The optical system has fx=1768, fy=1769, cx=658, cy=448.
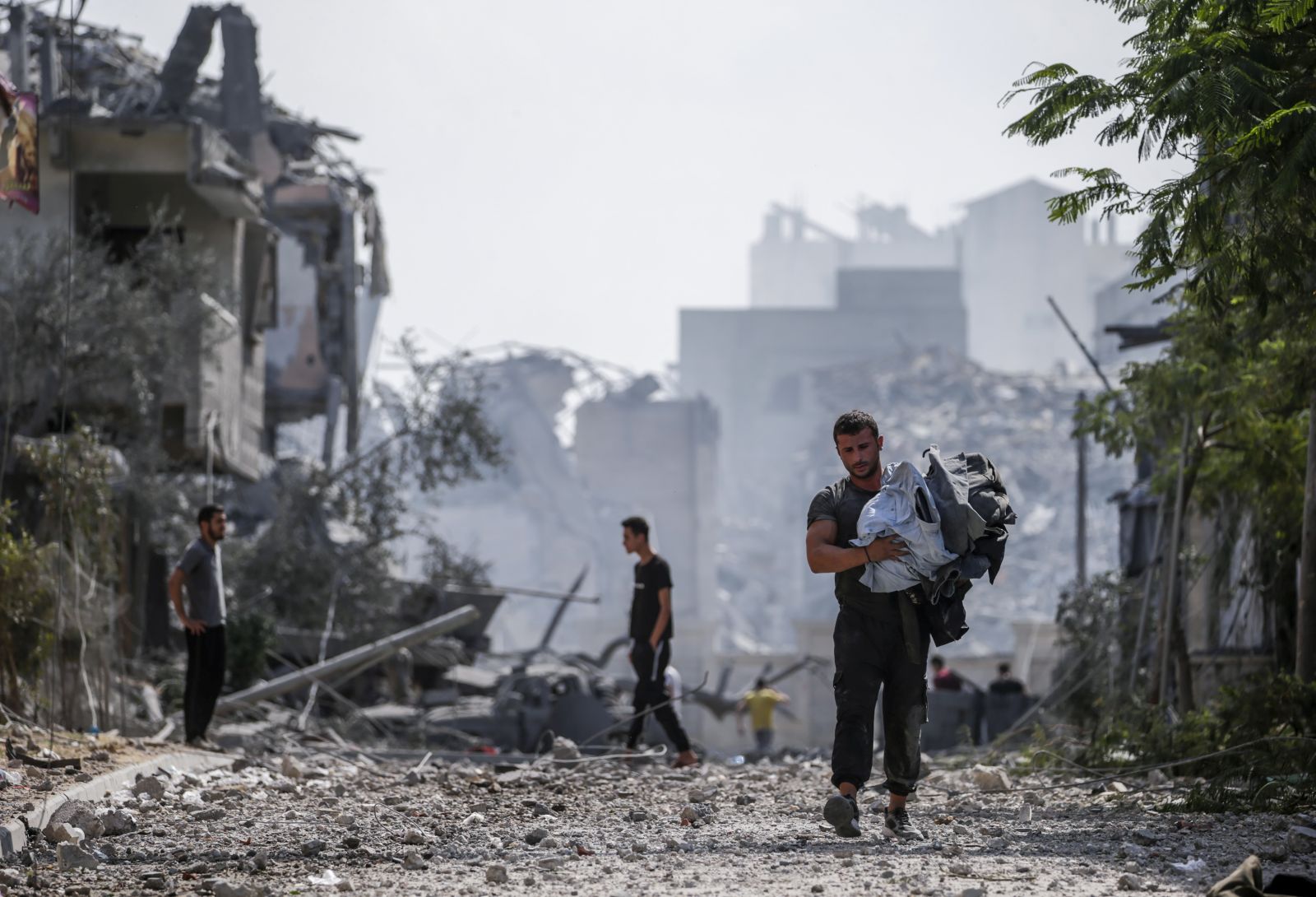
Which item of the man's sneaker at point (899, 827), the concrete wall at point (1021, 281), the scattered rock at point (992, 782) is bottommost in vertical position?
the scattered rock at point (992, 782)

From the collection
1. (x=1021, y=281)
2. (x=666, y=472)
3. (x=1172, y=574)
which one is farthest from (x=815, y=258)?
(x=1172, y=574)

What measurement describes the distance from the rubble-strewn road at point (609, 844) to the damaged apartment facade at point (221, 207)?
833 cm

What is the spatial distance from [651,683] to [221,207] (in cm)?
1371

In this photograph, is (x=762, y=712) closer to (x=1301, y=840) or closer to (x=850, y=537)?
(x=850, y=537)

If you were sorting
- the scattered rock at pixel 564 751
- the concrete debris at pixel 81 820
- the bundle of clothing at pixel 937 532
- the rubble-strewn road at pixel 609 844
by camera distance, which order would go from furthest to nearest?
the scattered rock at pixel 564 751 < the concrete debris at pixel 81 820 < the bundle of clothing at pixel 937 532 < the rubble-strewn road at pixel 609 844

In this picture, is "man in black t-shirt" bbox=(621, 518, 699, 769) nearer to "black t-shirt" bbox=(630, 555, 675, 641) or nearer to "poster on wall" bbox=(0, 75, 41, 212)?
"black t-shirt" bbox=(630, 555, 675, 641)

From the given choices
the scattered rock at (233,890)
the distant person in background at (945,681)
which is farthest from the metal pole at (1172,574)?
the distant person in background at (945,681)

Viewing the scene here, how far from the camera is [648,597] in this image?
12.9 m

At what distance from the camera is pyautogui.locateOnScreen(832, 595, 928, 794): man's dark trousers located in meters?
7.28

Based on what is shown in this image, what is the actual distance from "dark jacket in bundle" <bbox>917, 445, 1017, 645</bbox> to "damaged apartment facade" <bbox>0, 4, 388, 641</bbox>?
10796 millimetres

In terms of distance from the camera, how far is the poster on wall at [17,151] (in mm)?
9875

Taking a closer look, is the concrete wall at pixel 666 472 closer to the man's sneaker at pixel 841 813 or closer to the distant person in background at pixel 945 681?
the distant person in background at pixel 945 681

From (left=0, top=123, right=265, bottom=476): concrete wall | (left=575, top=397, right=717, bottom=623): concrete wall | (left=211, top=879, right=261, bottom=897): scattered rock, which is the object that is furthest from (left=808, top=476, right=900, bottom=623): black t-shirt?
(left=575, top=397, right=717, bottom=623): concrete wall

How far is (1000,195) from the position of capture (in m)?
142
